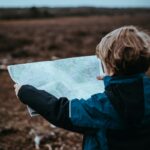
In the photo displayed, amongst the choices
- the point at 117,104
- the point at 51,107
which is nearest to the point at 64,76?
the point at 51,107

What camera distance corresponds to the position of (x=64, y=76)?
2.48 metres

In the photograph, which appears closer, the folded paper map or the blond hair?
the blond hair

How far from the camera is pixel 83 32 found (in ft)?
81.6

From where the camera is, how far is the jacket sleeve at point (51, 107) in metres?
2.02

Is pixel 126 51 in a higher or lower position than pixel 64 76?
higher

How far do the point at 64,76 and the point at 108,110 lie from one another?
0.55 meters

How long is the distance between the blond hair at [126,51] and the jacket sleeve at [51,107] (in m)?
0.27

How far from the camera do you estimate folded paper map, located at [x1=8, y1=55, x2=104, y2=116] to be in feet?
7.66

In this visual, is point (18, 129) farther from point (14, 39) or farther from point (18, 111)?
point (14, 39)

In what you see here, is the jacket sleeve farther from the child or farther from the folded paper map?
the folded paper map

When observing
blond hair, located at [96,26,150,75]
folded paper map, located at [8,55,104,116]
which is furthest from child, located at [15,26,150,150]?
folded paper map, located at [8,55,104,116]

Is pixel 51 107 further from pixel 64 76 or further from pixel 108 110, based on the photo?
pixel 64 76

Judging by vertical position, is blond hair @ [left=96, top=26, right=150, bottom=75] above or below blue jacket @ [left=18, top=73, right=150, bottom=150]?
above

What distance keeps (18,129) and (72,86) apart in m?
3.31
